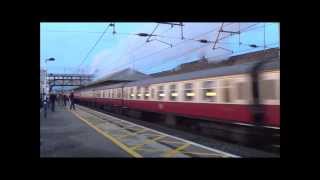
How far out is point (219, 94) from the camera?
28.1ft

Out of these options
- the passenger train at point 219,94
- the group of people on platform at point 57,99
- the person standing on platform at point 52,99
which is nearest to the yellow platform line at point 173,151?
the passenger train at point 219,94

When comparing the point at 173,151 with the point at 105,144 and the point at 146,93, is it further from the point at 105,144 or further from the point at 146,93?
the point at 146,93

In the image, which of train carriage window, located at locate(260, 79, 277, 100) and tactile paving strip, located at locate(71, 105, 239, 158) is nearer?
tactile paving strip, located at locate(71, 105, 239, 158)

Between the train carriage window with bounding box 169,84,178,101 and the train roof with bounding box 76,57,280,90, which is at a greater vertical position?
the train roof with bounding box 76,57,280,90

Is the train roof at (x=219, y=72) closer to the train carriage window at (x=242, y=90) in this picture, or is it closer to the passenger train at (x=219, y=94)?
the passenger train at (x=219, y=94)

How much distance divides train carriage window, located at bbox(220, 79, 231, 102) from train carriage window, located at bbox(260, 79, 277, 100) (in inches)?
35.9

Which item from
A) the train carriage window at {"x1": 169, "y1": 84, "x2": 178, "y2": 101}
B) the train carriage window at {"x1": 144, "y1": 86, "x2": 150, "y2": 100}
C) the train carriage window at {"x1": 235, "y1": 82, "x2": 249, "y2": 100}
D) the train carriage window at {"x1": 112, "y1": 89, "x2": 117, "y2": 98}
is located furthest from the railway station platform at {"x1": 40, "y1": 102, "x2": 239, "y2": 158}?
the train carriage window at {"x1": 112, "y1": 89, "x2": 117, "y2": 98}

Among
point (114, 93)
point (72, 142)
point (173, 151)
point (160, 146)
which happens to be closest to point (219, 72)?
point (160, 146)

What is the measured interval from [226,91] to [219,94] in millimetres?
262

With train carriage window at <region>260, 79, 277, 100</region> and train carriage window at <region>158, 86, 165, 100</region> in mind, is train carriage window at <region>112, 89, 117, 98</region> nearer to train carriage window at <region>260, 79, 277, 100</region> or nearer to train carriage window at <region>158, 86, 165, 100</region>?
train carriage window at <region>158, 86, 165, 100</region>

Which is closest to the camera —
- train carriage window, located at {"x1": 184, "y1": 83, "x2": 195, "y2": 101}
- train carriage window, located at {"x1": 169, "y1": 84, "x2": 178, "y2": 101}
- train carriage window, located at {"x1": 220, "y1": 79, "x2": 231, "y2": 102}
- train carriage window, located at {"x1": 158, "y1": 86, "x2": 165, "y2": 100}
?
train carriage window, located at {"x1": 220, "y1": 79, "x2": 231, "y2": 102}

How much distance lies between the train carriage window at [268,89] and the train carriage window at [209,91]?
143 centimetres

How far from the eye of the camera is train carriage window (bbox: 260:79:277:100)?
702 cm
